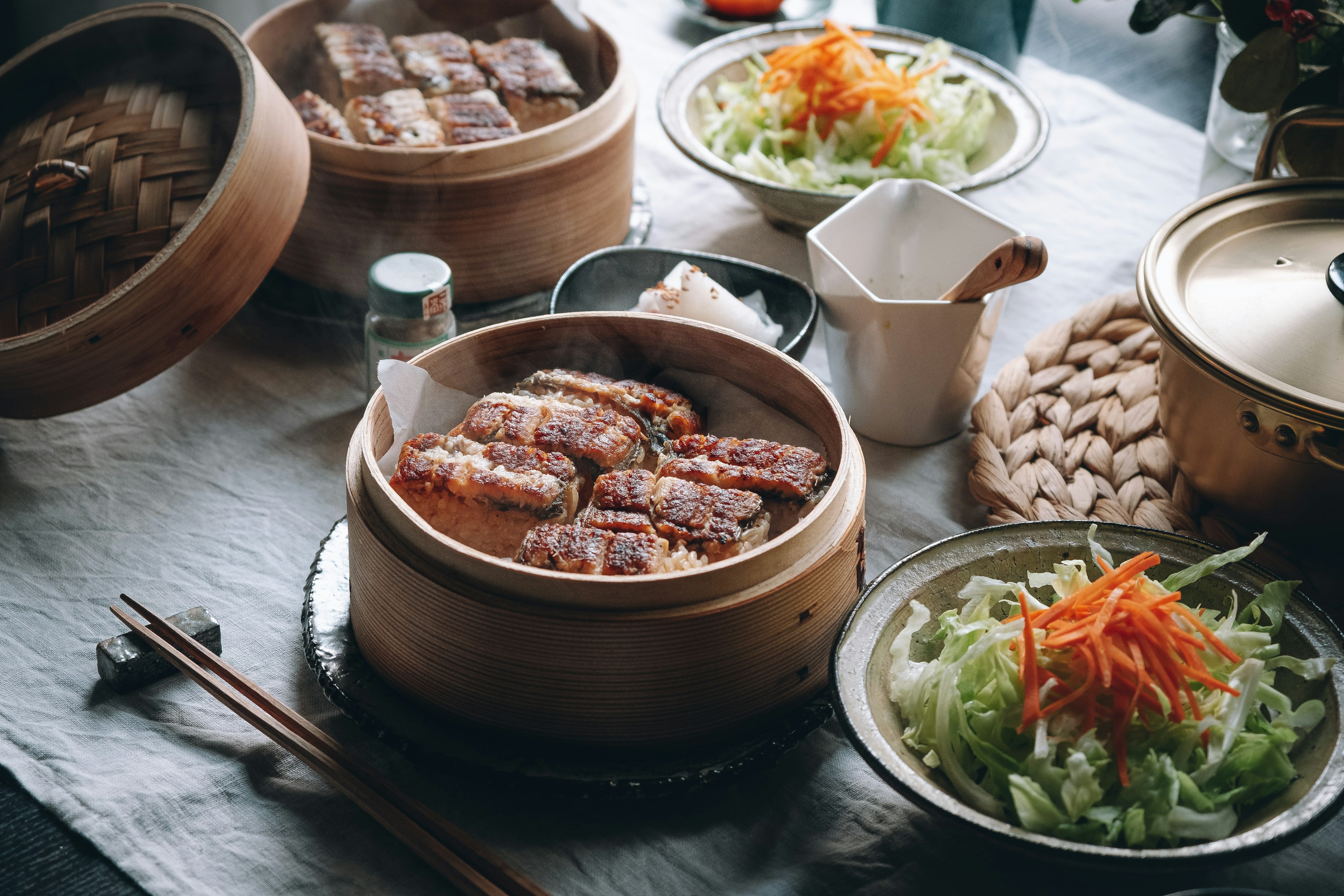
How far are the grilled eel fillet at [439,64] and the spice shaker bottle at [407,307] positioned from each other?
0.65 metres

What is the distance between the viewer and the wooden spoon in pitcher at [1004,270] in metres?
1.77

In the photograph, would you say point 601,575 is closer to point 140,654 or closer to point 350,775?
point 350,775

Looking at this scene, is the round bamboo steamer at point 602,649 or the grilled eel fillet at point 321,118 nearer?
the round bamboo steamer at point 602,649

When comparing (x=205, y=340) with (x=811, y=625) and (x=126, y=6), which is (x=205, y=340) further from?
(x=811, y=625)

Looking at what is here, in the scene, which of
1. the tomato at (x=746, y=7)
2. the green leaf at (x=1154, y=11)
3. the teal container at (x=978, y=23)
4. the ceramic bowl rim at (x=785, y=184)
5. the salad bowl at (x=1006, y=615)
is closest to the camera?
the salad bowl at (x=1006, y=615)

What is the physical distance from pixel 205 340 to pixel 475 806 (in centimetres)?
106

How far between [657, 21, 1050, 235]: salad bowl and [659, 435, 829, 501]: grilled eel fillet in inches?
35.3

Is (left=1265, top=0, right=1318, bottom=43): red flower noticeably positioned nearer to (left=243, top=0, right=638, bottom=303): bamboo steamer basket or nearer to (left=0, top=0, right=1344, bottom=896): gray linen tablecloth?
(left=0, top=0, right=1344, bottom=896): gray linen tablecloth

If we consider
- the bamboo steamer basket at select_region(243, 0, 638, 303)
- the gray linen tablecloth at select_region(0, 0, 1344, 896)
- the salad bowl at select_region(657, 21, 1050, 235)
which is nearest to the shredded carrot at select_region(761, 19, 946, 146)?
the salad bowl at select_region(657, 21, 1050, 235)

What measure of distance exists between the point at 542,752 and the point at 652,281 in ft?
3.73

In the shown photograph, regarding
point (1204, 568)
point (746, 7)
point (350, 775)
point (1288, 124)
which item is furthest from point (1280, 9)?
point (350, 775)

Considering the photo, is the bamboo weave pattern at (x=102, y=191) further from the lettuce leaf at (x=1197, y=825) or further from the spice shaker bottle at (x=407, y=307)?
the lettuce leaf at (x=1197, y=825)

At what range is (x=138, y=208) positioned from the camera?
1.91 meters

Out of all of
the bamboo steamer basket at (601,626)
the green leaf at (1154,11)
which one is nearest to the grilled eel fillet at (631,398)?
the bamboo steamer basket at (601,626)
